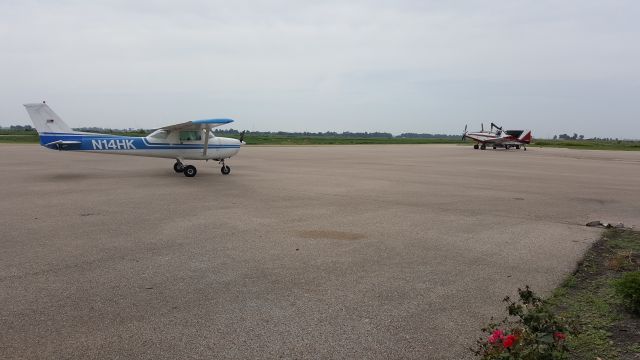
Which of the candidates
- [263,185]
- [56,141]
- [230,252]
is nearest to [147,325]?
Answer: [230,252]

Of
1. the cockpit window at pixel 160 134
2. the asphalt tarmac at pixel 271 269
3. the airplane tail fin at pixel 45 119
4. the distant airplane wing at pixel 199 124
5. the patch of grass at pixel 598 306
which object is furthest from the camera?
the cockpit window at pixel 160 134

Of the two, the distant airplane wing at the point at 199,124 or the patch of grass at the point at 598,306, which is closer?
the patch of grass at the point at 598,306

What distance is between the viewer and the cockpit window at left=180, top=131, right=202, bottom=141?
666 inches

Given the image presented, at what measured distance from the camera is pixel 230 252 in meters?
6.31

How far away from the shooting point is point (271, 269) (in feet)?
18.2

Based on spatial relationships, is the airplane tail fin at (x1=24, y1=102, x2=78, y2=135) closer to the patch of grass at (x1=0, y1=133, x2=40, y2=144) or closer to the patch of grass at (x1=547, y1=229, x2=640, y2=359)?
the patch of grass at (x1=547, y1=229, x2=640, y2=359)

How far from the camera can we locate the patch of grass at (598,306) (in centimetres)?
340

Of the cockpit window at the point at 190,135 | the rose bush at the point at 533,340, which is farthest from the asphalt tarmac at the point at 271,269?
the cockpit window at the point at 190,135

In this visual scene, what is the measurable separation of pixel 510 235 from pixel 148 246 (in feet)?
20.1

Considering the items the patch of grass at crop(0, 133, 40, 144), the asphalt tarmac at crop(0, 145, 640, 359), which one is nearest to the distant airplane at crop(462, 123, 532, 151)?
the asphalt tarmac at crop(0, 145, 640, 359)

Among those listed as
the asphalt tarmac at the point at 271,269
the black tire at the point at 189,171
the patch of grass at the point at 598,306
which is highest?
the black tire at the point at 189,171

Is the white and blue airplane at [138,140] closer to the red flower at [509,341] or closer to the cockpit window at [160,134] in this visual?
the cockpit window at [160,134]

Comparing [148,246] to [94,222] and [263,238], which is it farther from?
[94,222]

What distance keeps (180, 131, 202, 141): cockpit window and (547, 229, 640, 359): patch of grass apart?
14221mm
